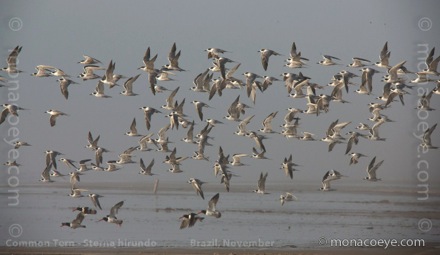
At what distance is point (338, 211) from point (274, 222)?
131 inches

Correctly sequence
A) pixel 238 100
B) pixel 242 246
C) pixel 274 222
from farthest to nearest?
pixel 274 222, pixel 238 100, pixel 242 246

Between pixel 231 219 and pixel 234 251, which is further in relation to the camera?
pixel 231 219

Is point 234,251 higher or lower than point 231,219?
lower

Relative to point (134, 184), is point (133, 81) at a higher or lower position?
higher

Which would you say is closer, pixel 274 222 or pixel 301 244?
pixel 301 244

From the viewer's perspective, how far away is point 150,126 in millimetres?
31422

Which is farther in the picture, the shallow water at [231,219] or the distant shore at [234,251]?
the shallow water at [231,219]

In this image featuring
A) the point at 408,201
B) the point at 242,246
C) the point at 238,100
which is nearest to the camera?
the point at 242,246

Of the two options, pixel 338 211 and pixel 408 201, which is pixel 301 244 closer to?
pixel 338 211

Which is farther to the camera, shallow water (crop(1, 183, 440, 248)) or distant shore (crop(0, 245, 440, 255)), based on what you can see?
shallow water (crop(1, 183, 440, 248))

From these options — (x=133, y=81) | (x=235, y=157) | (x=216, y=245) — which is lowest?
(x=216, y=245)

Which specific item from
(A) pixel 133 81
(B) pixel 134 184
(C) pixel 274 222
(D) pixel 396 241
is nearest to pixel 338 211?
(C) pixel 274 222

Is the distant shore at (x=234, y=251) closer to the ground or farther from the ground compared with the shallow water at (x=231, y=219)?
closer to the ground

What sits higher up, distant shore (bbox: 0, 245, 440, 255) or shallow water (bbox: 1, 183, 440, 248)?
shallow water (bbox: 1, 183, 440, 248)
